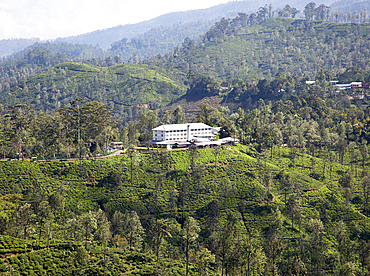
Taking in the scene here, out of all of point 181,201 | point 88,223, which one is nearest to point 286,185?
point 181,201

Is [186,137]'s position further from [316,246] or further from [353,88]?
[353,88]

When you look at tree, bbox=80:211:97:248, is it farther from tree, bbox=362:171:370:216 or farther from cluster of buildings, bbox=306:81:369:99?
cluster of buildings, bbox=306:81:369:99

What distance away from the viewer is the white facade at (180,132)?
116 m

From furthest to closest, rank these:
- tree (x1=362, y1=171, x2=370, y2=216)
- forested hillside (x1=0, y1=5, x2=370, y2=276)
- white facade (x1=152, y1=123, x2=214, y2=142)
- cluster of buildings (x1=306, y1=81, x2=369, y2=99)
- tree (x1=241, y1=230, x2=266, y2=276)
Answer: cluster of buildings (x1=306, y1=81, x2=369, y2=99)
white facade (x1=152, y1=123, x2=214, y2=142)
tree (x1=362, y1=171, x2=370, y2=216)
tree (x1=241, y1=230, x2=266, y2=276)
forested hillside (x1=0, y1=5, x2=370, y2=276)

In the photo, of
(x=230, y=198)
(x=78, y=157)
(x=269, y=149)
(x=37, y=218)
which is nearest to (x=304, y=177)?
(x=269, y=149)

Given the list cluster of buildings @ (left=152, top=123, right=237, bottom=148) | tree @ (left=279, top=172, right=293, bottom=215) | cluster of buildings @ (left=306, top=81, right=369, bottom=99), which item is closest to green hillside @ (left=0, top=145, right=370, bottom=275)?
tree @ (left=279, top=172, right=293, bottom=215)

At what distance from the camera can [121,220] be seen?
8150cm

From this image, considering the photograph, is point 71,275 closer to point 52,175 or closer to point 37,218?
point 37,218

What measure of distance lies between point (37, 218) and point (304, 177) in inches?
3046

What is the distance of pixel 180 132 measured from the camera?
118 metres

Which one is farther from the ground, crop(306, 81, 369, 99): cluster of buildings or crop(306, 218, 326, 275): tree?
crop(306, 81, 369, 99): cluster of buildings

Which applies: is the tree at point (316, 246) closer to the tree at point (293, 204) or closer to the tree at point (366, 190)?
the tree at point (293, 204)

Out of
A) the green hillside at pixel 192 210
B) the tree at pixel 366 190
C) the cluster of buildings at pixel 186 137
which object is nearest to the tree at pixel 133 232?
the green hillside at pixel 192 210

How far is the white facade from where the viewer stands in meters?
116
